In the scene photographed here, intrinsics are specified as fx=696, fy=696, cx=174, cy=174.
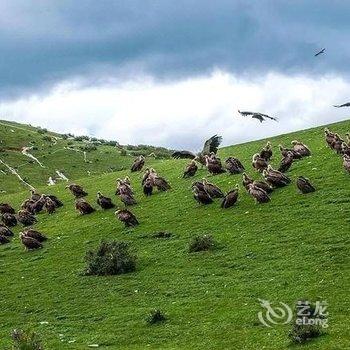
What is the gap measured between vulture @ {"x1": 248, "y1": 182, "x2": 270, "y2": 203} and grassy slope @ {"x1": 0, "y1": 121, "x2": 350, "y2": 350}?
0.40 meters

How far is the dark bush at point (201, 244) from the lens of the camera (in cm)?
2744

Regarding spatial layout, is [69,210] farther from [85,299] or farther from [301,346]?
[301,346]

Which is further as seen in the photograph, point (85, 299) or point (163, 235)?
point (163, 235)

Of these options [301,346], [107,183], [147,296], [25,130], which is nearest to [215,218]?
[147,296]

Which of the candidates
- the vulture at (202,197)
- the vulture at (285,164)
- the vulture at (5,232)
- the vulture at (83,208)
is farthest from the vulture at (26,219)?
the vulture at (285,164)

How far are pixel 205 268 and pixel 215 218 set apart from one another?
290 inches

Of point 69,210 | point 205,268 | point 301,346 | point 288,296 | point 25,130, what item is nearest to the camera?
point 301,346

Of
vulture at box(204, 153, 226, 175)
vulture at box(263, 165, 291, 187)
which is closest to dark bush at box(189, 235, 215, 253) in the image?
vulture at box(263, 165, 291, 187)

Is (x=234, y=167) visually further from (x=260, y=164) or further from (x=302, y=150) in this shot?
(x=302, y=150)

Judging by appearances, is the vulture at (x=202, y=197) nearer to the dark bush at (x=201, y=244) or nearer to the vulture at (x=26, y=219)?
the dark bush at (x=201, y=244)

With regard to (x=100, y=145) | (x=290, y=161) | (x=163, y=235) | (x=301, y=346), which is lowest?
(x=301, y=346)

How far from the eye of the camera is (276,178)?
115 feet

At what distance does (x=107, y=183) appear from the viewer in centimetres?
5256

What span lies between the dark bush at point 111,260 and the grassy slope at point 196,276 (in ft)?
1.66
